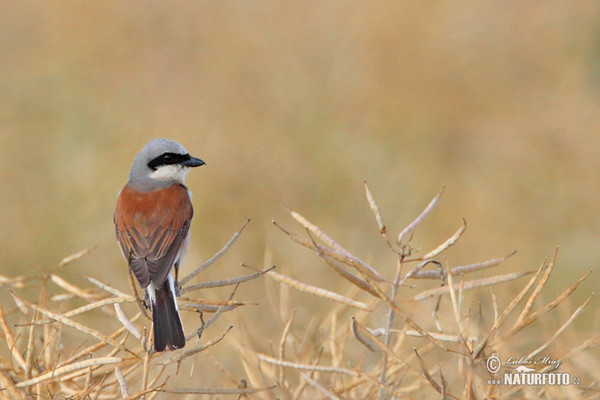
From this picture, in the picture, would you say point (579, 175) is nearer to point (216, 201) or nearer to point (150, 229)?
point (216, 201)

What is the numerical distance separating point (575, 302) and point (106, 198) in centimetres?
380

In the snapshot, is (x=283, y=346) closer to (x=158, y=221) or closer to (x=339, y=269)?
(x=339, y=269)

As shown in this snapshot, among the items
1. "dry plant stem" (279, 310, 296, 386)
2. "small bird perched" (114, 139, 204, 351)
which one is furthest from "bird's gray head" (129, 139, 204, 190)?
"dry plant stem" (279, 310, 296, 386)

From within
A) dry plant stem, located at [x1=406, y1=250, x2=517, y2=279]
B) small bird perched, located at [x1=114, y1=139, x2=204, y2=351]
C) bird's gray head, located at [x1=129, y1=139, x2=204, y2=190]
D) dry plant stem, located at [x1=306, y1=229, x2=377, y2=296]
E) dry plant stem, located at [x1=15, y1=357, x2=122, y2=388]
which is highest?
bird's gray head, located at [x1=129, y1=139, x2=204, y2=190]

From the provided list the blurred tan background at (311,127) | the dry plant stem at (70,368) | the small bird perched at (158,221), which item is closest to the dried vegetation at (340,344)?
the dry plant stem at (70,368)

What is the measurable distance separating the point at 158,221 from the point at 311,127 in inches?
168

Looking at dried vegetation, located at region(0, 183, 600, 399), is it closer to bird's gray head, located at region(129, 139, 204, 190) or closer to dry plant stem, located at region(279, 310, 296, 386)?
dry plant stem, located at region(279, 310, 296, 386)

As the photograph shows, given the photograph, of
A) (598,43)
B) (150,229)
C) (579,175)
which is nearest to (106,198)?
(150,229)

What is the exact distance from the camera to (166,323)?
2547 mm

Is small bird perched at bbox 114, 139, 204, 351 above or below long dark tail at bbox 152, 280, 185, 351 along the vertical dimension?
above

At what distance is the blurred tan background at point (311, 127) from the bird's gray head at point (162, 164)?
62.1 inches

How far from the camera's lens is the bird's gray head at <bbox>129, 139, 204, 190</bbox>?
407 centimetres

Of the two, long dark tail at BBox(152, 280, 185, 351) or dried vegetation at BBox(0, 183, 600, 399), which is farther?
long dark tail at BBox(152, 280, 185, 351)

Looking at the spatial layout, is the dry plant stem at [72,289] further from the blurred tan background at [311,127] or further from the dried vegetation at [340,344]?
the blurred tan background at [311,127]
